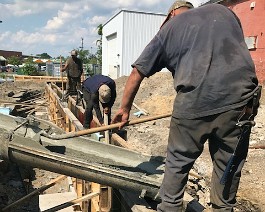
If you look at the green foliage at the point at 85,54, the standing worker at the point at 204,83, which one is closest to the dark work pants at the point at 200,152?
the standing worker at the point at 204,83

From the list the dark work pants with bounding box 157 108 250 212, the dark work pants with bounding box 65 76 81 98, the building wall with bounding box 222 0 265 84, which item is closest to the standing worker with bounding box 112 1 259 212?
the dark work pants with bounding box 157 108 250 212

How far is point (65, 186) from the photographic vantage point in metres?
8.14

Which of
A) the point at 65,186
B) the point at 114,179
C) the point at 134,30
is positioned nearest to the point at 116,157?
the point at 114,179

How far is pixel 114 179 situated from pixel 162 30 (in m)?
1.33

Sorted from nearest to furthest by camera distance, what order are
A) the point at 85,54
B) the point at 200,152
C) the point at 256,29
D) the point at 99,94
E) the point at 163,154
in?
the point at 200,152, the point at 99,94, the point at 163,154, the point at 256,29, the point at 85,54

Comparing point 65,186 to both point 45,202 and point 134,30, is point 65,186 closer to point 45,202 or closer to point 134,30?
point 45,202

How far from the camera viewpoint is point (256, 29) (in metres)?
15.5

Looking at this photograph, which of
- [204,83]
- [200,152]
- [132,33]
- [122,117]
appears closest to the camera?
[204,83]

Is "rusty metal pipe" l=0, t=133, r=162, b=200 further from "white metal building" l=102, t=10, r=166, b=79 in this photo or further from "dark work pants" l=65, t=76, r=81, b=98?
"white metal building" l=102, t=10, r=166, b=79

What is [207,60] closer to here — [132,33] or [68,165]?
[68,165]

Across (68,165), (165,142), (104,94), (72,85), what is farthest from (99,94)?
(72,85)

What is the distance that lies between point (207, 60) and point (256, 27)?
14.7 metres

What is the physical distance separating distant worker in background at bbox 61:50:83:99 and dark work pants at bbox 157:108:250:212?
9.73 metres

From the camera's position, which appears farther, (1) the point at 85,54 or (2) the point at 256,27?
(1) the point at 85,54
